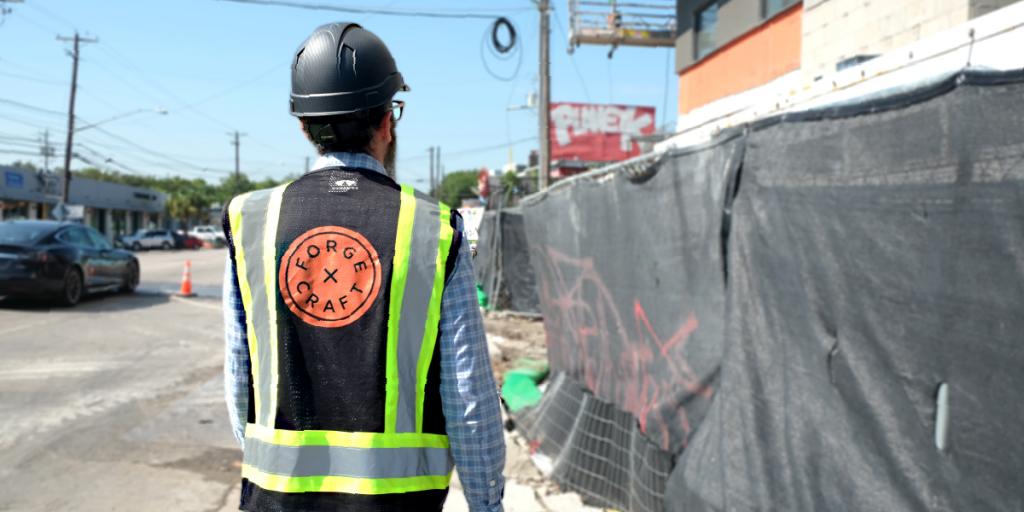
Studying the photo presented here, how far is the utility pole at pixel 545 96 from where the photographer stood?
53.2 feet

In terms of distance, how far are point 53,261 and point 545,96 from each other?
9700 mm

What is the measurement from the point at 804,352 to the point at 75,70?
4191cm

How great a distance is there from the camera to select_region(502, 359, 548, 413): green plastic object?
248 inches

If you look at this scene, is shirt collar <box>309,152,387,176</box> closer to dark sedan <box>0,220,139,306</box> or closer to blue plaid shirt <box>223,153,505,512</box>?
blue plaid shirt <box>223,153,505,512</box>

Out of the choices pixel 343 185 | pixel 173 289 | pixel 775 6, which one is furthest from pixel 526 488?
pixel 173 289

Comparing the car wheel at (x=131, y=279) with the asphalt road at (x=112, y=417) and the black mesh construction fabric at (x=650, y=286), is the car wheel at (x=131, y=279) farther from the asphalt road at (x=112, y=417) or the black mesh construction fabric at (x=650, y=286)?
the black mesh construction fabric at (x=650, y=286)

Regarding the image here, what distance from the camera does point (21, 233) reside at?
11.9 meters

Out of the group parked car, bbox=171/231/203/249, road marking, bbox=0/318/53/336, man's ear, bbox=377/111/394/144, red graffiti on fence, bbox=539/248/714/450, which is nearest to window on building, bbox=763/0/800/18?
red graffiti on fence, bbox=539/248/714/450

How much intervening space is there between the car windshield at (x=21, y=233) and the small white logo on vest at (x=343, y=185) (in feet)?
39.4

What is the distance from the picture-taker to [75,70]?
36938mm

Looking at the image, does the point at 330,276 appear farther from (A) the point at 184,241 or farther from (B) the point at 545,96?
(A) the point at 184,241

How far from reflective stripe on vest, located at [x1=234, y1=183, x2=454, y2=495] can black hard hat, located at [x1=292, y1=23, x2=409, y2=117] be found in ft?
0.89

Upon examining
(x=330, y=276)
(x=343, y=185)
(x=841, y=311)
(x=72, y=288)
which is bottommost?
(x=72, y=288)

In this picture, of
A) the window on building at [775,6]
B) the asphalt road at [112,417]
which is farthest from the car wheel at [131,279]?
the window on building at [775,6]
